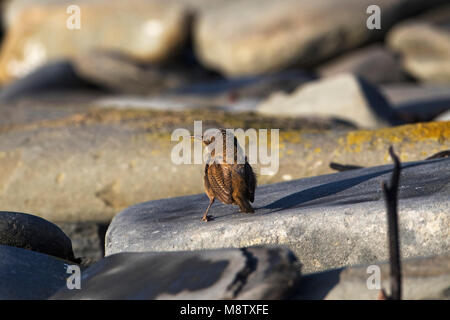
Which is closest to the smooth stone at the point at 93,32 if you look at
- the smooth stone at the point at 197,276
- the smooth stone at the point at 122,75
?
the smooth stone at the point at 122,75

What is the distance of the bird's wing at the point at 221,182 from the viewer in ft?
11.7

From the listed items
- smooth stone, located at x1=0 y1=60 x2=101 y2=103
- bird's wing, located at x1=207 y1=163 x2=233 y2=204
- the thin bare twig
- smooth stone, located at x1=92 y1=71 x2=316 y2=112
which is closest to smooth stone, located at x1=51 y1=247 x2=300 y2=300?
the thin bare twig

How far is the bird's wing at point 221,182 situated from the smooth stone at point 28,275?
0.90 metres

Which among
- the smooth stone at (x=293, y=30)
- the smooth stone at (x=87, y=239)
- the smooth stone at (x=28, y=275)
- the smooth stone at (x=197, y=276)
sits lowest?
the smooth stone at (x=87, y=239)

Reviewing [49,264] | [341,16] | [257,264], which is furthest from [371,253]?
[341,16]

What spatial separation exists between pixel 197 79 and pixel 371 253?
1079cm

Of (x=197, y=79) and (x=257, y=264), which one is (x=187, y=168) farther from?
(x=197, y=79)

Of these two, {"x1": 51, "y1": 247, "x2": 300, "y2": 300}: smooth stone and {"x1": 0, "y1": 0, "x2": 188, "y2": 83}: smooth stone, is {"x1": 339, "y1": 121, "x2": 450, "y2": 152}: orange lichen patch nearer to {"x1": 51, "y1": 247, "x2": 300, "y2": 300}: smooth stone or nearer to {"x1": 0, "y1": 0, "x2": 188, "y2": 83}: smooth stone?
{"x1": 51, "y1": 247, "x2": 300, "y2": 300}: smooth stone

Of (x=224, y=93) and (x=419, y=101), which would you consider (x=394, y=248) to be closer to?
(x=419, y=101)

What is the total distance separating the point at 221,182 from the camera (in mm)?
3568

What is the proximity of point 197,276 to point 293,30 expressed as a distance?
10.7m

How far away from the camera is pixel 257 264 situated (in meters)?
2.75

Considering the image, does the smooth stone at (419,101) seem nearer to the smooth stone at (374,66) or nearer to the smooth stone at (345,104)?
the smooth stone at (345,104)

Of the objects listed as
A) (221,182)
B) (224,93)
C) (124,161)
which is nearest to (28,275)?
(221,182)
